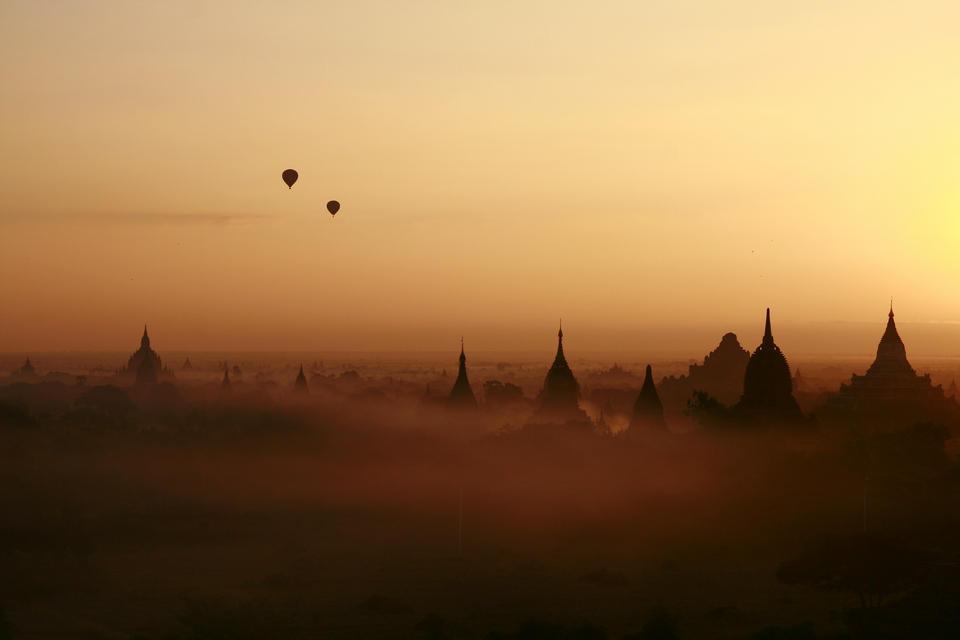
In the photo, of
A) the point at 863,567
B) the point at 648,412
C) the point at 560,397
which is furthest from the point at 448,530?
the point at 560,397

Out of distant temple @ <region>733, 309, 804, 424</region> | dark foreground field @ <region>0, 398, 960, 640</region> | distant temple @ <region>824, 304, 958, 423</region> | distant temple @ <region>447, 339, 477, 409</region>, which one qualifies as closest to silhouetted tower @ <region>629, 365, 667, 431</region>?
distant temple @ <region>733, 309, 804, 424</region>

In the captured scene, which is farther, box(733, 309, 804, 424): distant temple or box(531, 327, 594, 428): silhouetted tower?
box(531, 327, 594, 428): silhouetted tower

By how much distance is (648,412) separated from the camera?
4119 inches

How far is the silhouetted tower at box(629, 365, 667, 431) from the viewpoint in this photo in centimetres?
10325

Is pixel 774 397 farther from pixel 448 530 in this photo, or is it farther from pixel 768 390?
pixel 448 530

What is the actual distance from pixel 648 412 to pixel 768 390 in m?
11.0

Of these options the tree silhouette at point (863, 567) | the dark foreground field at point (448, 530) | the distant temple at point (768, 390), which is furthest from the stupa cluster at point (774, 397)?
the tree silhouette at point (863, 567)

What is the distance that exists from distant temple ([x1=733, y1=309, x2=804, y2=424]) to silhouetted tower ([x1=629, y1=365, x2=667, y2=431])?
733 cm

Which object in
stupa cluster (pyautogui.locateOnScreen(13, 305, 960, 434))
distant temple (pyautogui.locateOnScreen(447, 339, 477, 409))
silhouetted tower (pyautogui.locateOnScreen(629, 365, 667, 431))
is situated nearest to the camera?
stupa cluster (pyautogui.locateOnScreen(13, 305, 960, 434))

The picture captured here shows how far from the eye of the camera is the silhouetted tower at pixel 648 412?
4065 inches

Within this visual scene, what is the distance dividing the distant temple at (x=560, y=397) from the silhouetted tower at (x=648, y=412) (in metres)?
7.80

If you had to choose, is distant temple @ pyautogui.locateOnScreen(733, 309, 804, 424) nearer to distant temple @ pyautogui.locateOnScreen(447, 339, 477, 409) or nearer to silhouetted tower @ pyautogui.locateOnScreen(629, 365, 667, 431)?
silhouetted tower @ pyautogui.locateOnScreen(629, 365, 667, 431)

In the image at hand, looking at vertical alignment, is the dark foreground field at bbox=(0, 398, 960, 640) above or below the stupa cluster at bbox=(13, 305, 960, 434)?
below

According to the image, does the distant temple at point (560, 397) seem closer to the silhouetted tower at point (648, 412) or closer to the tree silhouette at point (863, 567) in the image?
the silhouetted tower at point (648, 412)
